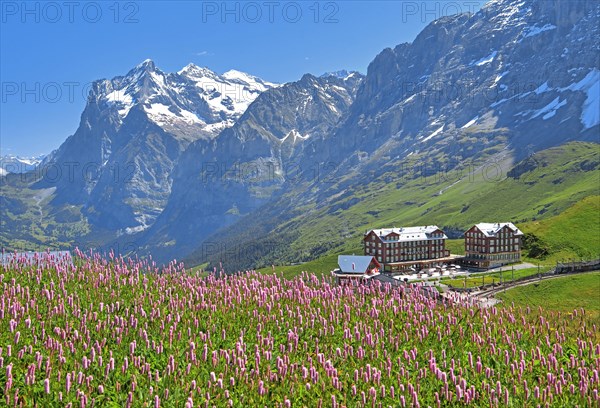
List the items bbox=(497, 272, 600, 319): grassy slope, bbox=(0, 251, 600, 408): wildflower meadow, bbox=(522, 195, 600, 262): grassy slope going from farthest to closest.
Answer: bbox=(522, 195, 600, 262): grassy slope < bbox=(497, 272, 600, 319): grassy slope < bbox=(0, 251, 600, 408): wildflower meadow

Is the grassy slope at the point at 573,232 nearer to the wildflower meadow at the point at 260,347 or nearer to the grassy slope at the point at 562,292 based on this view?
the grassy slope at the point at 562,292

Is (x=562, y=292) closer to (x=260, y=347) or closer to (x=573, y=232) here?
(x=573, y=232)

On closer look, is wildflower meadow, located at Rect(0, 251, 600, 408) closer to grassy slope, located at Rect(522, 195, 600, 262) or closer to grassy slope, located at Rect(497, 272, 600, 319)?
grassy slope, located at Rect(497, 272, 600, 319)

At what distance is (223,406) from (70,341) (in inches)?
206

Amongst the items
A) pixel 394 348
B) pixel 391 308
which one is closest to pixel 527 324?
pixel 391 308

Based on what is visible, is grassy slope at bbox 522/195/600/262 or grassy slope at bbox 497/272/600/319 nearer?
grassy slope at bbox 497/272/600/319

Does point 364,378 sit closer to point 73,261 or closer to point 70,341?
point 70,341

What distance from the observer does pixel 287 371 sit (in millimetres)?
13422

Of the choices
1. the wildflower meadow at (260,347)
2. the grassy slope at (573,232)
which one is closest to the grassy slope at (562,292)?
the grassy slope at (573,232)

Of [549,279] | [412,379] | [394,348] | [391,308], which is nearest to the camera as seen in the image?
[412,379]

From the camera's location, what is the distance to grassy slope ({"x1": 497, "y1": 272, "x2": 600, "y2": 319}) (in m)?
88.9

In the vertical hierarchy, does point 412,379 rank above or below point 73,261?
below

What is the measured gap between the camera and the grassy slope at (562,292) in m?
88.9

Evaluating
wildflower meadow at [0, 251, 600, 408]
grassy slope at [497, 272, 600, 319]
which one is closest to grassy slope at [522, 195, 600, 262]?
grassy slope at [497, 272, 600, 319]
